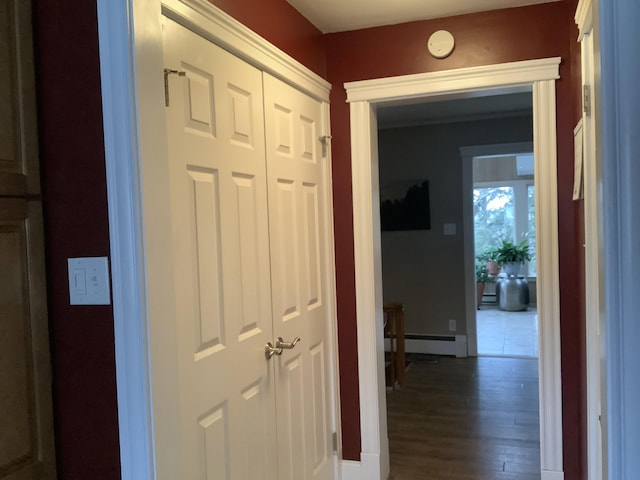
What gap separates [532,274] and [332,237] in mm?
7048

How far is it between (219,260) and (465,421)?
2596 mm

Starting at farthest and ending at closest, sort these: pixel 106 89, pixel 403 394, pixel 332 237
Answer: pixel 403 394, pixel 332 237, pixel 106 89

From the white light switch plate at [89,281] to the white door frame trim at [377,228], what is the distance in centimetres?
164

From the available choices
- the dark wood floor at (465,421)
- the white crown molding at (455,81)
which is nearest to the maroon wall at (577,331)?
the white crown molding at (455,81)

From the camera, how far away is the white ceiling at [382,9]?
2342mm

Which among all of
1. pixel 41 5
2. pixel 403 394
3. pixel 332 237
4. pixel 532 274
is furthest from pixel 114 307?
pixel 532 274

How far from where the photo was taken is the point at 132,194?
1.16 meters

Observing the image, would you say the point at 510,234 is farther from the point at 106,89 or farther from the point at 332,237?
the point at 106,89

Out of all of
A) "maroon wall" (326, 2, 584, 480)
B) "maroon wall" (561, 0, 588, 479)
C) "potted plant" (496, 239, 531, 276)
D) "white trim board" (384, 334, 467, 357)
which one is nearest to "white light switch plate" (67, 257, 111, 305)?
"maroon wall" (326, 2, 584, 480)

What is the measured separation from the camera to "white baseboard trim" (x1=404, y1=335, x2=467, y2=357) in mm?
5277

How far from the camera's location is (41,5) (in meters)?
1.23

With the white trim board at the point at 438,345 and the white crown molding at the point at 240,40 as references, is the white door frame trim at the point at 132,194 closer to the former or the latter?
the white crown molding at the point at 240,40

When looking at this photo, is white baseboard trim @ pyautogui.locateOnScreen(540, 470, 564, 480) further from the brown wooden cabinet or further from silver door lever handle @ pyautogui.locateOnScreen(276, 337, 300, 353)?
the brown wooden cabinet

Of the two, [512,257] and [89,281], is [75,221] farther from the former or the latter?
[512,257]
